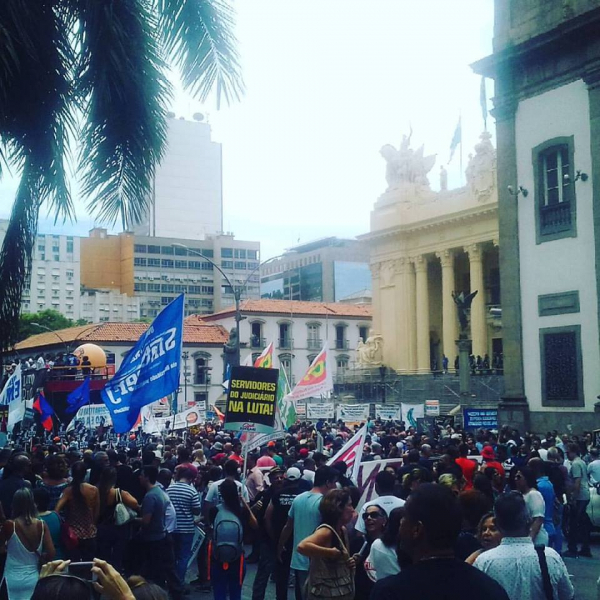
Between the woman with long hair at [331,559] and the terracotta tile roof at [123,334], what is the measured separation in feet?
201

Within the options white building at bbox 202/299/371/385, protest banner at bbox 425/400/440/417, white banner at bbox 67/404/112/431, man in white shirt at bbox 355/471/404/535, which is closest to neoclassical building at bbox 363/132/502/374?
white building at bbox 202/299/371/385

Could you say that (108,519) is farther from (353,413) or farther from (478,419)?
(353,413)

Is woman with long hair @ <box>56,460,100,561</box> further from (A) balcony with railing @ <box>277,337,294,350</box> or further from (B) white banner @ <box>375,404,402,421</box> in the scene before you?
(A) balcony with railing @ <box>277,337,294,350</box>

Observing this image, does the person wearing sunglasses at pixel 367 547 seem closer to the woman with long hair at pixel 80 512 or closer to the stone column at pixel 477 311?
the woman with long hair at pixel 80 512

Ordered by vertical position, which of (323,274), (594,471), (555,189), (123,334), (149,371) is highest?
(323,274)

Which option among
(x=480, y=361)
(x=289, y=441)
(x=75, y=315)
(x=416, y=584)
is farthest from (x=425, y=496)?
(x=75, y=315)

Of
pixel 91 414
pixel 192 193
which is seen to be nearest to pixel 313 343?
pixel 192 193

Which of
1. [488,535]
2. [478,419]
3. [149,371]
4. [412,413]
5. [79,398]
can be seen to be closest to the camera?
[488,535]

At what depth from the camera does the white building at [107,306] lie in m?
115

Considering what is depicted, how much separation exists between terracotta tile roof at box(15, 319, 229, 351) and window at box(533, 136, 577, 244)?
45208 mm

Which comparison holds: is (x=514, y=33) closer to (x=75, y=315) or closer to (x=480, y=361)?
(x=480, y=361)

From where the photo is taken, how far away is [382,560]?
6.08 m

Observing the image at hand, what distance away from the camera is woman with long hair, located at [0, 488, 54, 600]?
700 cm

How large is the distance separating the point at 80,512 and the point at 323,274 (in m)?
109
